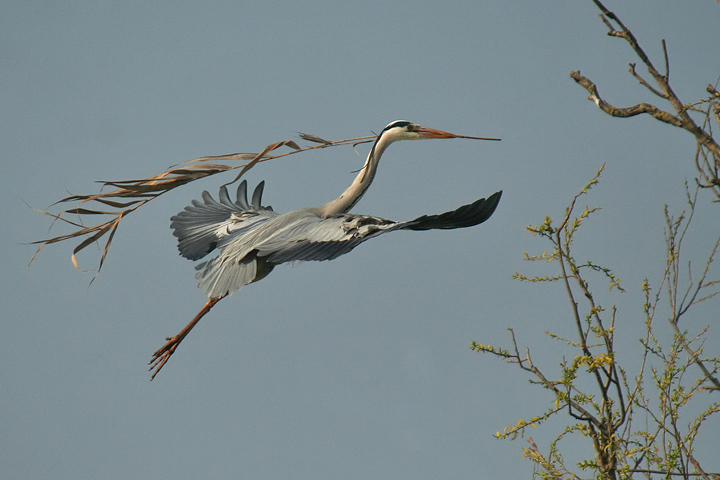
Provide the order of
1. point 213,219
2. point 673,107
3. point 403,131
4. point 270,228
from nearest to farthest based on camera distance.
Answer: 1. point 673,107
2. point 270,228
3. point 403,131
4. point 213,219

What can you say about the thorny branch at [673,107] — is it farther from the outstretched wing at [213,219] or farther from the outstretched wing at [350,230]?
the outstretched wing at [213,219]

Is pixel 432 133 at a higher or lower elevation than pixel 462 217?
higher

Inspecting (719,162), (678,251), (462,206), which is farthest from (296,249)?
(719,162)

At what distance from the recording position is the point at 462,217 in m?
4.81

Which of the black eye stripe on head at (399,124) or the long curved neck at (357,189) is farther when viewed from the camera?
the black eye stripe on head at (399,124)

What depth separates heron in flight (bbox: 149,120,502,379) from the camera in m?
4.82

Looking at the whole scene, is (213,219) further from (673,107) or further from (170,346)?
(673,107)

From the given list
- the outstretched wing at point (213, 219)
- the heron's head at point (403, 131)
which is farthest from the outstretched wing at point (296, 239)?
the heron's head at point (403, 131)

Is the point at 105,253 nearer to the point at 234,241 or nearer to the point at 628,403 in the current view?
the point at 234,241

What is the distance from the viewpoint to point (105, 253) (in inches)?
196

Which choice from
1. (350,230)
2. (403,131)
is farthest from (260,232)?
(403,131)

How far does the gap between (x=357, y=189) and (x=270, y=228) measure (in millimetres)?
700

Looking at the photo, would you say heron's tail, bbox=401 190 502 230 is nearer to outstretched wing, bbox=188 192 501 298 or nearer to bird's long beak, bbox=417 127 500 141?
outstretched wing, bbox=188 192 501 298

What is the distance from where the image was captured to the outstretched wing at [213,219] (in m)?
6.39
